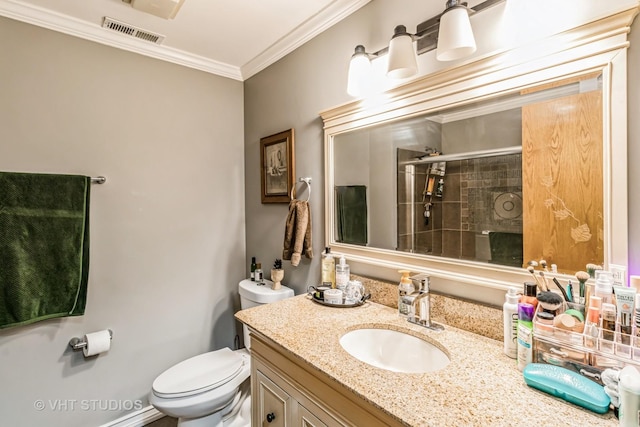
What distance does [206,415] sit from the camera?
1.51 m

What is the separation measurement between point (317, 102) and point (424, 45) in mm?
639

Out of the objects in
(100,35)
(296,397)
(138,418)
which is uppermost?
(100,35)

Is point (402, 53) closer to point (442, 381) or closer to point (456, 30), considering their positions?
point (456, 30)

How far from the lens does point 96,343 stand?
1.62m

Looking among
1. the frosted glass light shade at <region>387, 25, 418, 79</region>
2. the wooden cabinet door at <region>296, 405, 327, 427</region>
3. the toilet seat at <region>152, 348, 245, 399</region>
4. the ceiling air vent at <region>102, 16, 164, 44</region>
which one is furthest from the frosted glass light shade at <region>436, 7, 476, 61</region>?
the toilet seat at <region>152, 348, 245, 399</region>

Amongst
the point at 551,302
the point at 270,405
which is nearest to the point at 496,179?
the point at 551,302

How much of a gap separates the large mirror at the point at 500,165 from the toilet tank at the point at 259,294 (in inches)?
21.7

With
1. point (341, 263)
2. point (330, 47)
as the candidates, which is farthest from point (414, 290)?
point (330, 47)

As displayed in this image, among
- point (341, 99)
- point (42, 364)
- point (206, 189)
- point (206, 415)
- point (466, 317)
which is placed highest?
point (341, 99)

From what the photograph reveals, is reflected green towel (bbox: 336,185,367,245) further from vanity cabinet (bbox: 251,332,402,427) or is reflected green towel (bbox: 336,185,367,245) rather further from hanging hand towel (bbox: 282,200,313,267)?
vanity cabinet (bbox: 251,332,402,427)

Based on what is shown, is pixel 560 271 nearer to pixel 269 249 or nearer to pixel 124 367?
pixel 269 249

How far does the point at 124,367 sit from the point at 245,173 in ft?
4.73

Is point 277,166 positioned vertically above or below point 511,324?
above

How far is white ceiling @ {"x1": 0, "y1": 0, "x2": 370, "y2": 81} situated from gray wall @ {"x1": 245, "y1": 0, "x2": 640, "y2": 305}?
0.08 m
